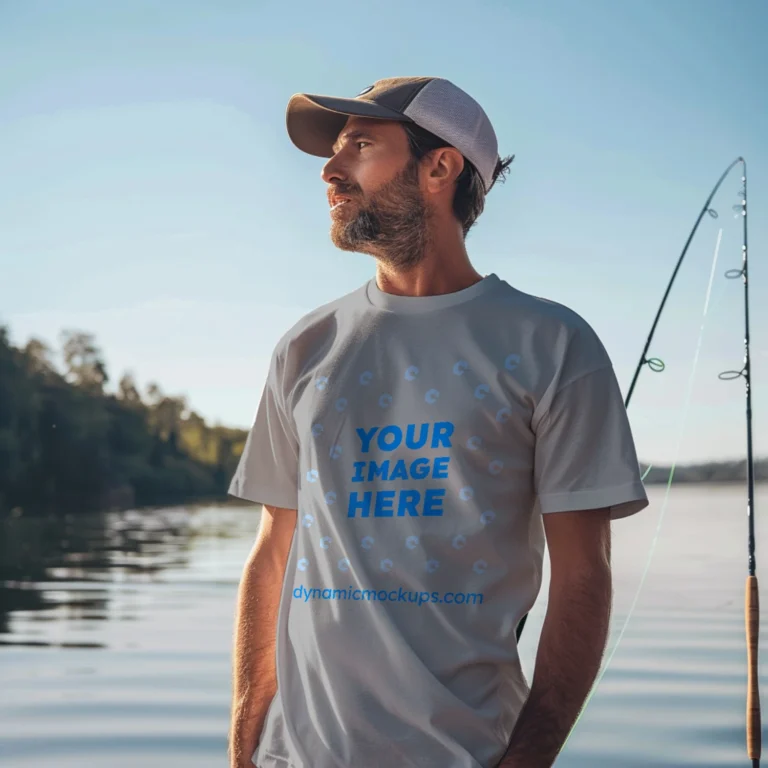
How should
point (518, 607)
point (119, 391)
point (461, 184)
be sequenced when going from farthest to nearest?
1. point (119, 391)
2. point (461, 184)
3. point (518, 607)

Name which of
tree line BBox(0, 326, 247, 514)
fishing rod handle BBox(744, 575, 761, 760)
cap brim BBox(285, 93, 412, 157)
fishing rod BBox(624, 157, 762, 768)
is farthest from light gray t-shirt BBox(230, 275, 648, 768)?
tree line BBox(0, 326, 247, 514)

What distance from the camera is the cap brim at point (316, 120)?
1.73 meters

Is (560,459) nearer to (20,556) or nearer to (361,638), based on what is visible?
(361,638)

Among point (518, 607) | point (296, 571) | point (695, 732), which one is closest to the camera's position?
point (518, 607)

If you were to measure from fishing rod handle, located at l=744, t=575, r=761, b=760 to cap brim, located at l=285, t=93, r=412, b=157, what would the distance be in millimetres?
1593

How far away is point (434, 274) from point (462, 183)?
0.19 metres

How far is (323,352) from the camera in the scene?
1701 millimetres

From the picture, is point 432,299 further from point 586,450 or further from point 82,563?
point 82,563

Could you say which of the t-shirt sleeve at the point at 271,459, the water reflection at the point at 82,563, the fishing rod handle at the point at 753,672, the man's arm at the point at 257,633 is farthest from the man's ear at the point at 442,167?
the water reflection at the point at 82,563

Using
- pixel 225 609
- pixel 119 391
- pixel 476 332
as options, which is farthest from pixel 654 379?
pixel 119 391

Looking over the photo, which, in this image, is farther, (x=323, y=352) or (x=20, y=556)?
(x=20, y=556)

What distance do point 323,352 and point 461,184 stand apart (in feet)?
1.15

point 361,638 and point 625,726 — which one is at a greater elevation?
point 361,638

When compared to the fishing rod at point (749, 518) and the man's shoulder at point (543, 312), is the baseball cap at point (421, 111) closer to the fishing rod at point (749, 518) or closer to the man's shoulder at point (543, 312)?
the man's shoulder at point (543, 312)
